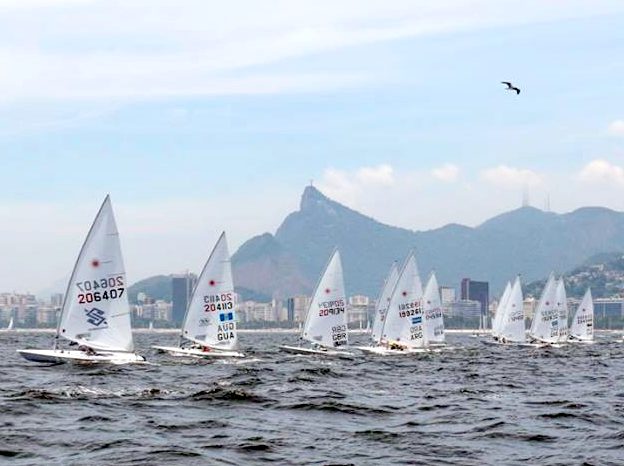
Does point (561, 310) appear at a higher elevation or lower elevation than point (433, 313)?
higher

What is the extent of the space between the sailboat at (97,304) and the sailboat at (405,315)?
108 feet

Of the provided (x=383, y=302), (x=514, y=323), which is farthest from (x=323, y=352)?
(x=514, y=323)

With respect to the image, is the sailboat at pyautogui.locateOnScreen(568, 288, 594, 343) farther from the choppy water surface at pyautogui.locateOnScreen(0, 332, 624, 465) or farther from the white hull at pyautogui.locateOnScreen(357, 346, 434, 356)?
the choppy water surface at pyautogui.locateOnScreen(0, 332, 624, 465)

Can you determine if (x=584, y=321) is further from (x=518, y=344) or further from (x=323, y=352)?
(x=323, y=352)

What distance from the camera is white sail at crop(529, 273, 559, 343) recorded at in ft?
420

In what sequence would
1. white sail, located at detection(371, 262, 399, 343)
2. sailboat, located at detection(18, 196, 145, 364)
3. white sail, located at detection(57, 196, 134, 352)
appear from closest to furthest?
sailboat, located at detection(18, 196, 145, 364) < white sail, located at detection(57, 196, 134, 352) < white sail, located at detection(371, 262, 399, 343)

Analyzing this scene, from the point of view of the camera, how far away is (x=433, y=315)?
110 metres

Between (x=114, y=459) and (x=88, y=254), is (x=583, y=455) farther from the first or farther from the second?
(x=88, y=254)

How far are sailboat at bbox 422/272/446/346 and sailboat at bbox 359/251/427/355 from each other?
55.6 feet

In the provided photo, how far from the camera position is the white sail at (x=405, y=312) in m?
90.8

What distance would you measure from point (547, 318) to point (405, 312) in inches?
1667

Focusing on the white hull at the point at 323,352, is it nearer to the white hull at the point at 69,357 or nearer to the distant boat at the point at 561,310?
the white hull at the point at 69,357

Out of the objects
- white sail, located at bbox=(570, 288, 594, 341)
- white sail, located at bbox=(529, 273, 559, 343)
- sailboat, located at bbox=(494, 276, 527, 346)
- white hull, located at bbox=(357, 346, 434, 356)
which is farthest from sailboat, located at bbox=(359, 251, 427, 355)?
white sail, located at bbox=(570, 288, 594, 341)

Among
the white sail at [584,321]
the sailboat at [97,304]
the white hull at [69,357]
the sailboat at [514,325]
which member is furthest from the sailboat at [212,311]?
the white sail at [584,321]
